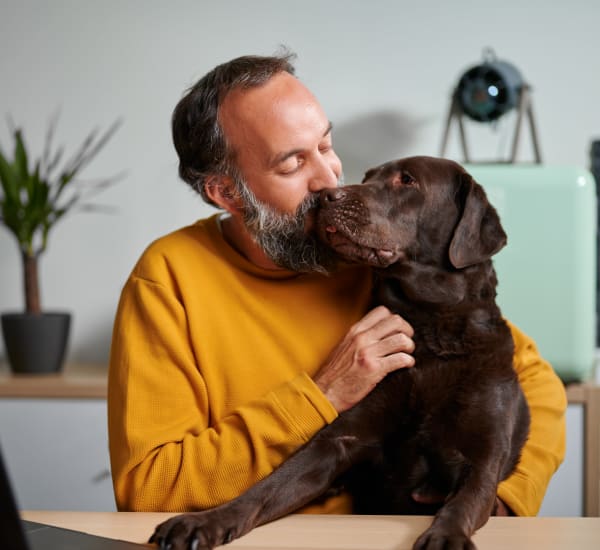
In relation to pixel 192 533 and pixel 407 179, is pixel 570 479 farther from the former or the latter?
pixel 192 533

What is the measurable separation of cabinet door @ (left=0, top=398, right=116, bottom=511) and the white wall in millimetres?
480

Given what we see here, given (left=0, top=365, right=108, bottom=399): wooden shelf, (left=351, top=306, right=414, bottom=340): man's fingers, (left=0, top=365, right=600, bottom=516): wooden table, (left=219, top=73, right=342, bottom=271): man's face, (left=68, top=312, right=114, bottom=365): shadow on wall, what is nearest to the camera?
(left=351, top=306, right=414, bottom=340): man's fingers

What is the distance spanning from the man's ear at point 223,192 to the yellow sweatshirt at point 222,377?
0.06m

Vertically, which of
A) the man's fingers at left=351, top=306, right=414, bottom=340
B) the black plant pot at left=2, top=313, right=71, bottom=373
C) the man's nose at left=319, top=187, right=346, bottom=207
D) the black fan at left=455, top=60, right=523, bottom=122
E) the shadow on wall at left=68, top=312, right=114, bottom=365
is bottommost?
the shadow on wall at left=68, top=312, right=114, bottom=365

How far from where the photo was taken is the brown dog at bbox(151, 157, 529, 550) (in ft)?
4.77

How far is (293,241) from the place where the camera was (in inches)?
65.7

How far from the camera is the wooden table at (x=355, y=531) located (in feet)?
3.85

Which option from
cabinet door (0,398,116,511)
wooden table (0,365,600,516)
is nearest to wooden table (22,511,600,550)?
wooden table (0,365,600,516)

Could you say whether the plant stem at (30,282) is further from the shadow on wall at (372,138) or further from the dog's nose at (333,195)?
the dog's nose at (333,195)

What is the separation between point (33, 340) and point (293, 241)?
1.62 metres

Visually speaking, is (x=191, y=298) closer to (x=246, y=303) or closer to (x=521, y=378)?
(x=246, y=303)

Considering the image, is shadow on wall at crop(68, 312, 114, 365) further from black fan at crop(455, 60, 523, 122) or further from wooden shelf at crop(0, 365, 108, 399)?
black fan at crop(455, 60, 523, 122)

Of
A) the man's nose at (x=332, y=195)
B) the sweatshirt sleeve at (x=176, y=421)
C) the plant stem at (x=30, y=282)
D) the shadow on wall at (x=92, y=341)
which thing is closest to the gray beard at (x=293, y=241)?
the man's nose at (x=332, y=195)

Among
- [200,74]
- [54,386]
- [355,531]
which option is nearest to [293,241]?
[355,531]
